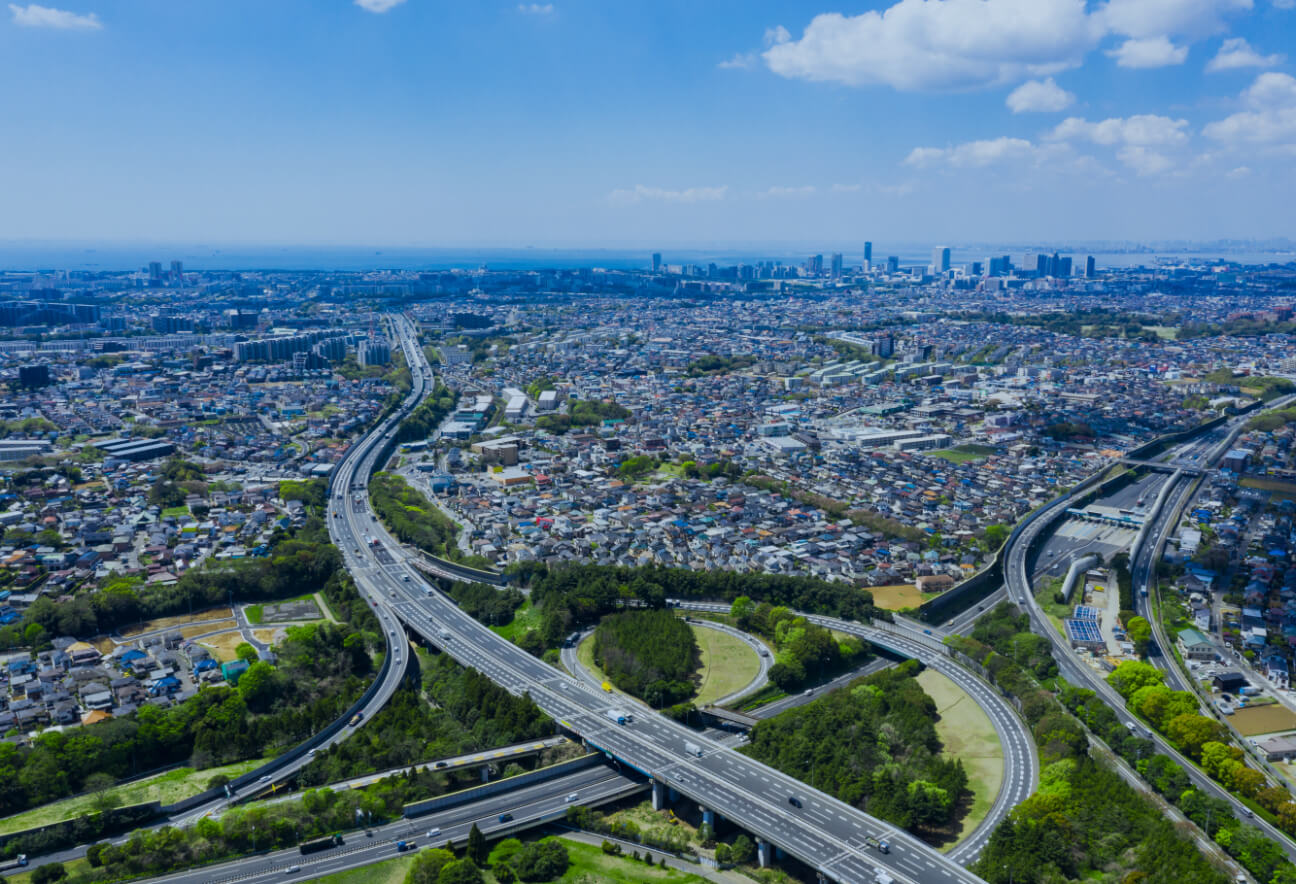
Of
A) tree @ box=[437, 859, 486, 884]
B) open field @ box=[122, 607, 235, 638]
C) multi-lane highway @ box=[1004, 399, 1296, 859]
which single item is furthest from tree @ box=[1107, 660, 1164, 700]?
open field @ box=[122, 607, 235, 638]

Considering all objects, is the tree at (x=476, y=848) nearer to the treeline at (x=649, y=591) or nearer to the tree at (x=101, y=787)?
the tree at (x=101, y=787)

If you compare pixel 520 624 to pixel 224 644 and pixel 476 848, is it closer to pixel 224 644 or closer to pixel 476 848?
pixel 224 644

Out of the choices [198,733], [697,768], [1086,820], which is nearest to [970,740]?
[1086,820]

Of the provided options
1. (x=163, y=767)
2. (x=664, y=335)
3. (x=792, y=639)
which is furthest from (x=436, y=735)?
(x=664, y=335)

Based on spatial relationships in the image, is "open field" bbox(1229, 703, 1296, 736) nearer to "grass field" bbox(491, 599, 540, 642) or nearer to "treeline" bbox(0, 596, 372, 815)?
"grass field" bbox(491, 599, 540, 642)

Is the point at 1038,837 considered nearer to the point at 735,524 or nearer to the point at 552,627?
the point at 552,627

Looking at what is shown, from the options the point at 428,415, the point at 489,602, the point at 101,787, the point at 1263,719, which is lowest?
the point at 101,787
